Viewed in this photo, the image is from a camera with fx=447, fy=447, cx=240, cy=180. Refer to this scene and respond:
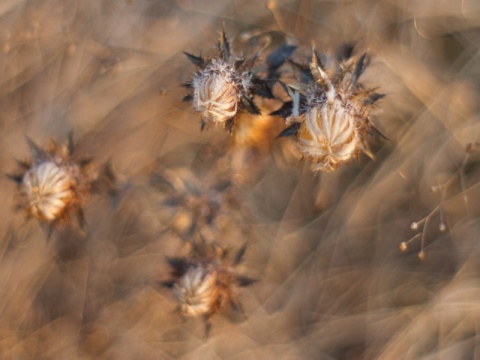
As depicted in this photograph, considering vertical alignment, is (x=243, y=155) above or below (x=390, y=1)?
below

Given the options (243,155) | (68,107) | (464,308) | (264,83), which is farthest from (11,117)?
(464,308)

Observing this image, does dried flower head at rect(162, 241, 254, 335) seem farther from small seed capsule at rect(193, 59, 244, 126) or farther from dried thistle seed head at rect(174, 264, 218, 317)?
small seed capsule at rect(193, 59, 244, 126)

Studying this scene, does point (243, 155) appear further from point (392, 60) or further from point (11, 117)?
point (11, 117)

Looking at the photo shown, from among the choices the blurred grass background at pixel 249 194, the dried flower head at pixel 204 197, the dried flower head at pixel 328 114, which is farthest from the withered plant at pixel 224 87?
the dried flower head at pixel 204 197

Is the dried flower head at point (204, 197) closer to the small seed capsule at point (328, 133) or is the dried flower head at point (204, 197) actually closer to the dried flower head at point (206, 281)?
the dried flower head at point (206, 281)

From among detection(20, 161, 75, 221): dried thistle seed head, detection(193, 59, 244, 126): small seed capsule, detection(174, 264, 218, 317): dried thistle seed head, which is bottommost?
detection(174, 264, 218, 317): dried thistle seed head

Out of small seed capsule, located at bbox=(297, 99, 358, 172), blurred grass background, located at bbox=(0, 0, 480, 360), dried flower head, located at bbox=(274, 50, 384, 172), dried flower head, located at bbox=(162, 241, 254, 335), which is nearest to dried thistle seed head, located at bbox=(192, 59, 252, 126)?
dried flower head, located at bbox=(274, 50, 384, 172)

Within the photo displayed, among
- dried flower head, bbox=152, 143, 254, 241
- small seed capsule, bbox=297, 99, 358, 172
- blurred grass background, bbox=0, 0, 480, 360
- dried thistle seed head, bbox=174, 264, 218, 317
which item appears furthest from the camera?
dried flower head, bbox=152, 143, 254, 241
